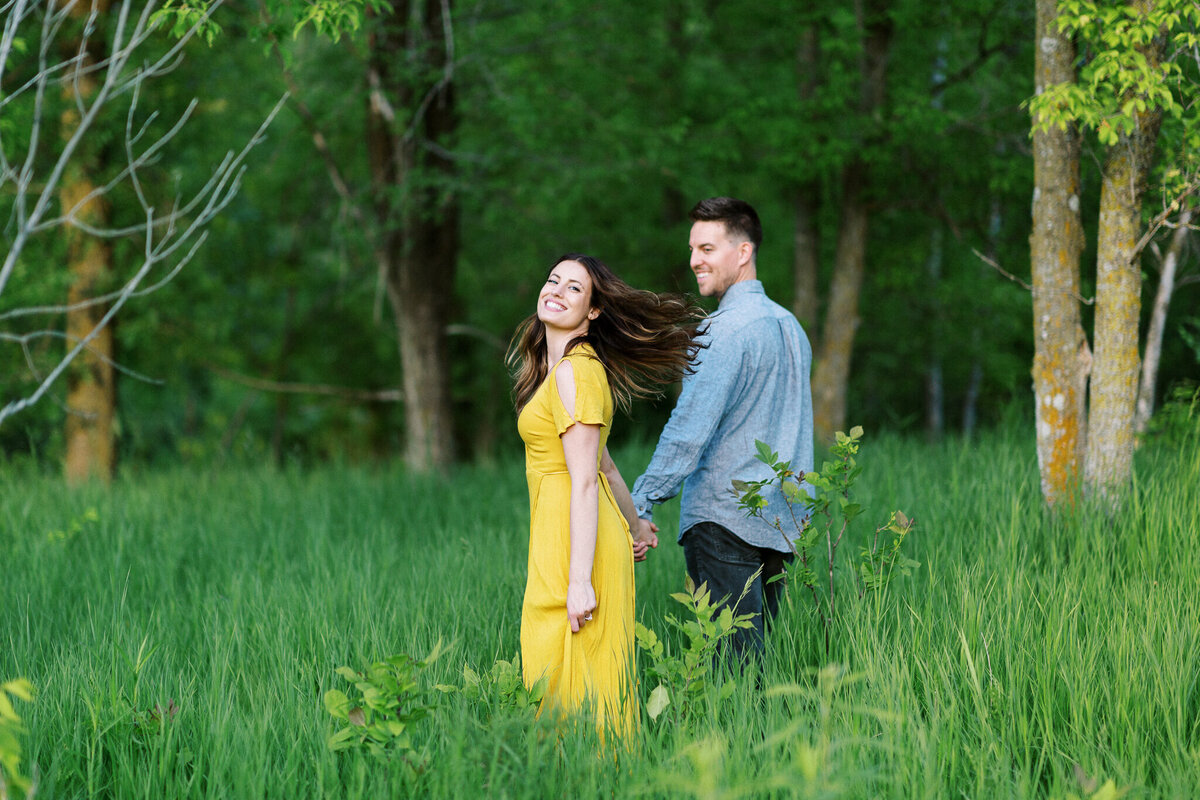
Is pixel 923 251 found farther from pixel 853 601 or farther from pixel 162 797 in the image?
pixel 162 797

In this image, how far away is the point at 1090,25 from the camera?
4.54m

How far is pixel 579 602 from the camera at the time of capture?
278 centimetres

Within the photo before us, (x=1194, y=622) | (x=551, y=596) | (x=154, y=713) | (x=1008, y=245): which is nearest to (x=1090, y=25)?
(x=1194, y=622)

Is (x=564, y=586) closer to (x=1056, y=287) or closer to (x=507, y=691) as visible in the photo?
(x=507, y=691)

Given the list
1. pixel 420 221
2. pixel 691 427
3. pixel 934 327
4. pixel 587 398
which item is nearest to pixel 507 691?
pixel 587 398

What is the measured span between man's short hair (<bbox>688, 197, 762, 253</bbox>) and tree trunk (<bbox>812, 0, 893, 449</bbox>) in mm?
6778

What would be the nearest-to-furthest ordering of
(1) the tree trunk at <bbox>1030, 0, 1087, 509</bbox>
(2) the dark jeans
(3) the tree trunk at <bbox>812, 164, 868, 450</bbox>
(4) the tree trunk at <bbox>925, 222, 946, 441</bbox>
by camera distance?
(2) the dark jeans
(1) the tree trunk at <bbox>1030, 0, 1087, 509</bbox>
(3) the tree trunk at <bbox>812, 164, 868, 450</bbox>
(4) the tree trunk at <bbox>925, 222, 946, 441</bbox>

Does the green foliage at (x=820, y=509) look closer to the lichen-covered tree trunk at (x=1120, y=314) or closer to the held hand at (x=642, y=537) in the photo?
the held hand at (x=642, y=537)

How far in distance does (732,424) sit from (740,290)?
522 mm

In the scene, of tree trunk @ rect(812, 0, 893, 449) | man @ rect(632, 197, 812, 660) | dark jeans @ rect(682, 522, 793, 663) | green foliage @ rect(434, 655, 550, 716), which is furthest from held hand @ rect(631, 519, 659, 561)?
tree trunk @ rect(812, 0, 893, 449)

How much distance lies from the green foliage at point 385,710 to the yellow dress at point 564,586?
0.45m

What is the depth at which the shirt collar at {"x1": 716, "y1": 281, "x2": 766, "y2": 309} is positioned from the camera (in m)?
3.48

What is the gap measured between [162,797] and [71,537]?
365 centimetres

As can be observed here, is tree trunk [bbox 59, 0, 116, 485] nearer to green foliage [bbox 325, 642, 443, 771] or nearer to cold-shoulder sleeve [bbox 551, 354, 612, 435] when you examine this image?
green foliage [bbox 325, 642, 443, 771]
